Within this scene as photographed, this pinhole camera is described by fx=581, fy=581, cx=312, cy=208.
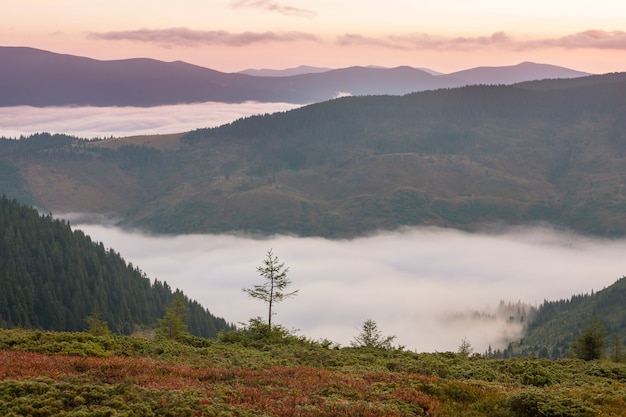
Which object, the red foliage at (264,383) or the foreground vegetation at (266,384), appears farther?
the red foliage at (264,383)

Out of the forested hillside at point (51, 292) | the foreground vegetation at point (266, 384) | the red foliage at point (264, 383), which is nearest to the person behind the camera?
the foreground vegetation at point (266, 384)

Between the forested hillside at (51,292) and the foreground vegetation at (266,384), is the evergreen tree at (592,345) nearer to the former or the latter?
the foreground vegetation at (266,384)

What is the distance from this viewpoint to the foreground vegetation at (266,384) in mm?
23828

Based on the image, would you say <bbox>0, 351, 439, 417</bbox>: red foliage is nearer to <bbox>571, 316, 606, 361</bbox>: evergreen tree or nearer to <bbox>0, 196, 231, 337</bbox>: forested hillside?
<bbox>571, 316, 606, 361</bbox>: evergreen tree

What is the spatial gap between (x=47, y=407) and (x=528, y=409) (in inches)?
799

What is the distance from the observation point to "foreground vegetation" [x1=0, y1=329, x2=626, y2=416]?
23828mm

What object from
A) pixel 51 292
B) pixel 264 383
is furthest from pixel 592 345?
pixel 51 292

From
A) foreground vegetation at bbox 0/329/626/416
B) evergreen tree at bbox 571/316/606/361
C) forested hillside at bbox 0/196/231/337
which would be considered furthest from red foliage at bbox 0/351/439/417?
forested hillside at bbox 0/196/231/337

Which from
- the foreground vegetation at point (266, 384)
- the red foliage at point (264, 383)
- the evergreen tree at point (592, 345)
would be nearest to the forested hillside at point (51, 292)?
the foreground vegetation at point (266, 384)

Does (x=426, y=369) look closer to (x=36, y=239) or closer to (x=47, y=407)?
(x=47, y=407)

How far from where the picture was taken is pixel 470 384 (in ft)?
105

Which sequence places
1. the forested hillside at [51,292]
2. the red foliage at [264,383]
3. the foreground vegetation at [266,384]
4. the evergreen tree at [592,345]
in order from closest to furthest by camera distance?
the foreground vegetation at [266,384], the red foliage at [264,383], the evergreen tree at [592,345], the forested hillside at [51,292]

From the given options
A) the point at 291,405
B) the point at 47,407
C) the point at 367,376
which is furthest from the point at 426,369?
the point at 47,407

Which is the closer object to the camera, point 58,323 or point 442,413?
point 442,413
